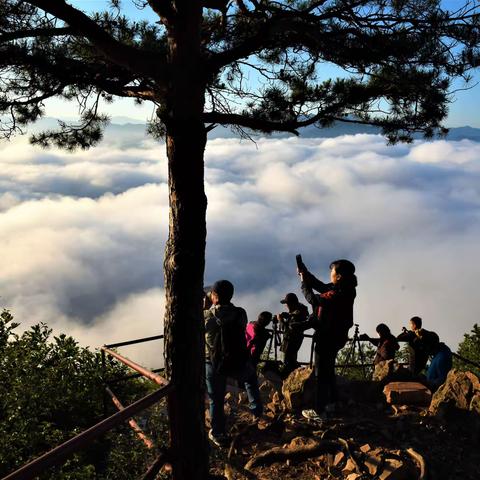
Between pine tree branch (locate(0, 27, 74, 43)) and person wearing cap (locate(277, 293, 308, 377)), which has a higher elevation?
pine tree branch (locate(0, 27, 74, 43))

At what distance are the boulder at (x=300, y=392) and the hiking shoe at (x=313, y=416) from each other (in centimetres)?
18

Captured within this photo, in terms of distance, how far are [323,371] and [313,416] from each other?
0.46 m

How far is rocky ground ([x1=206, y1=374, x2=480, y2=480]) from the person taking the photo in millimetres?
3961

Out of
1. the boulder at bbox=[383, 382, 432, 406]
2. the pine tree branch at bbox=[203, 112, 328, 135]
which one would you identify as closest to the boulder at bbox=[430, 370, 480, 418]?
the boulder at bbox=[383, 382, 432, 406]

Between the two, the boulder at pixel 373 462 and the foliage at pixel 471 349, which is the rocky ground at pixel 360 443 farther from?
the foliage at pixel 471 349

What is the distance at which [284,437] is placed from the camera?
4582 millimetres

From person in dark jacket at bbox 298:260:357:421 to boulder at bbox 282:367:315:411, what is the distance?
18cm

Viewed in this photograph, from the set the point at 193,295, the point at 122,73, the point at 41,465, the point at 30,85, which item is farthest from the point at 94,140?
the point at 41,465

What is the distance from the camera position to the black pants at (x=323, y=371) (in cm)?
484

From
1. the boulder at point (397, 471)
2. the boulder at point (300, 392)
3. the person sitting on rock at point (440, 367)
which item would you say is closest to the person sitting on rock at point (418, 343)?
the person sitting on rock at point (440, 367)

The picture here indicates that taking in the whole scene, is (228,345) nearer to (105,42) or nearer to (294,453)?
(294,453)

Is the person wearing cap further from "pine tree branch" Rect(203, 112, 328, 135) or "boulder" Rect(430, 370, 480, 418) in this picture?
"pine tree branch" Rect(203, 112, 328, 135)

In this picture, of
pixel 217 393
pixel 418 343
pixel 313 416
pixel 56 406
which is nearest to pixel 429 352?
pixel 418 343

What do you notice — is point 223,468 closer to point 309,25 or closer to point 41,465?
point 41,465
